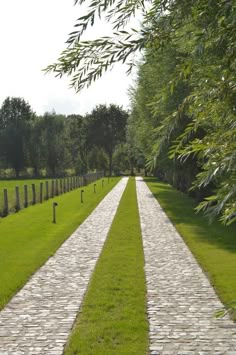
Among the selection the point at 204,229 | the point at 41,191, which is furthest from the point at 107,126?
the point at 204,229

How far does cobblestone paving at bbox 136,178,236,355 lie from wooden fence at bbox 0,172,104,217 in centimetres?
1240

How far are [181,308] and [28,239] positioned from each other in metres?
8.92

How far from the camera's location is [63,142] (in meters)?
101

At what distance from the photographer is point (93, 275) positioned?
1044 cm

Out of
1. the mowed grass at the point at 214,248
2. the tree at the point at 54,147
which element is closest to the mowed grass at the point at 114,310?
the mowed grass at the point at 214,248

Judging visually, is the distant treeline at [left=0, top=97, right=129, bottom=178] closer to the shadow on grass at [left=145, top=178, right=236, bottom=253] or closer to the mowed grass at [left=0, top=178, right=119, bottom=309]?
the mowed grass at [left=0, top=178, right=119, bottom=309]

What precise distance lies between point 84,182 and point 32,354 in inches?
2061

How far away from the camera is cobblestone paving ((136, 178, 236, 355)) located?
6.14 metres

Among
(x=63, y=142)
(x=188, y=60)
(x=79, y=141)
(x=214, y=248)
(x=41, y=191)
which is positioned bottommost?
(x=214, y=248)

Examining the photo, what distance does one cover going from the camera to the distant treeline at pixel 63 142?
323 feet

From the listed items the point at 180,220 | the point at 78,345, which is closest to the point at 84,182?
the point at 180,220

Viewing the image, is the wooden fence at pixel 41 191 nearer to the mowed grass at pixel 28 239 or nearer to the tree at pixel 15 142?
the mowed grass at pixel 28 239

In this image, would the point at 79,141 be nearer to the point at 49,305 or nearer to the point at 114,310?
the point at 49,305

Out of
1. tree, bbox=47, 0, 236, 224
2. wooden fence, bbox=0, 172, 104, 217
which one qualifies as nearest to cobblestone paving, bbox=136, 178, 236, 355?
tree, bbox=47, 0, 236, 224
